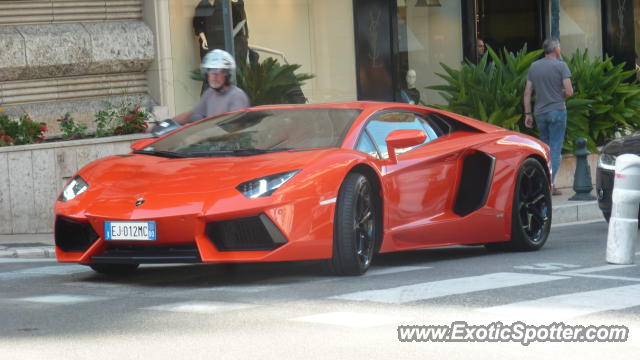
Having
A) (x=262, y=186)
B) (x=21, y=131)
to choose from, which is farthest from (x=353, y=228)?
(x=21, y=131)

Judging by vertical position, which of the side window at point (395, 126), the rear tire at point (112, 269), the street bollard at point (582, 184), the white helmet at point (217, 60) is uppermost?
the white helmet at point (217, 60)

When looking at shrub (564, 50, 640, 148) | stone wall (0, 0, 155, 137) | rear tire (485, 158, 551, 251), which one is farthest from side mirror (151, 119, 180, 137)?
shrub (564, 50, 640, 148)

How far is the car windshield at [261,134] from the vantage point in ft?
30.2

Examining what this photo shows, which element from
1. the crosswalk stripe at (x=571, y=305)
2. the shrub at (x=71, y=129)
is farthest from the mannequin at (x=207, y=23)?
the crosswalk stripe at (x=571, y=305)

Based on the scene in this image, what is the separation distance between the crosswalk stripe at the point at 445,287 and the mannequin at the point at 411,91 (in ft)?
40.8

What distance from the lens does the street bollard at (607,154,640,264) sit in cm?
933

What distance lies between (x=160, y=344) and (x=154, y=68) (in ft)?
39.1

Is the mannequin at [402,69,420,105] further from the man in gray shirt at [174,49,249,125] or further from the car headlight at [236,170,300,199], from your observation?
the car headlight at [236,170,300,199]

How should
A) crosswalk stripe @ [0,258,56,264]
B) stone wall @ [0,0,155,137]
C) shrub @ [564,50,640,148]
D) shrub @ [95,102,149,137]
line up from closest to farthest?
1. crosswalk stripe @ [0,258,56,264]
2. shrub @ [95,102,149,137]
3. stone wall @ [0,0,155,137]
4. shrub @ [564,50,640,148]

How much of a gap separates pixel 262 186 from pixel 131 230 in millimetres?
862

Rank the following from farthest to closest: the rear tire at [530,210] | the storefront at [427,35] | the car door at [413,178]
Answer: the storefront at [427,35] → the rear tire at [530,210] → the car door at [413,178]

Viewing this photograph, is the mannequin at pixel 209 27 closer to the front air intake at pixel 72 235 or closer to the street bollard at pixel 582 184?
the street bollard at pixel 582 184

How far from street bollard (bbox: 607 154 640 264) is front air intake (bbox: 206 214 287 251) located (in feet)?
8.27

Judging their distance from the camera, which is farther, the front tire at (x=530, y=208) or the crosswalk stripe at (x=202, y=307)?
the front tire at (x=530, y=208)
